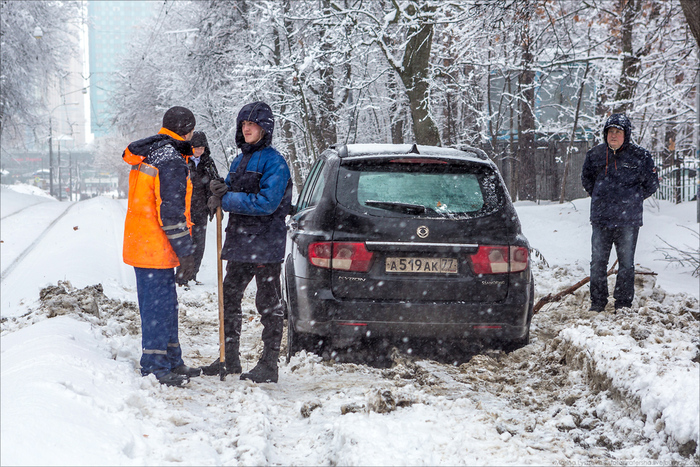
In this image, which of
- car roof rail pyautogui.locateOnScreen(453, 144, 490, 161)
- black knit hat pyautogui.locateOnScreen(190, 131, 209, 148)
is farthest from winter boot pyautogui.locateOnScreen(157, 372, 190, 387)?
black knit hat pyautogui.locateOnScreen(190, 131, 209, 148)

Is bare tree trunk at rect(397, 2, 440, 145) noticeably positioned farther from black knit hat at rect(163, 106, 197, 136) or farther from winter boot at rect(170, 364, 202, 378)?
winter boot at rect(170, 364, 202, 378)

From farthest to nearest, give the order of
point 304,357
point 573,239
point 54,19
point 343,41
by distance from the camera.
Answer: point 54,19 → point 343,41 → point 573,239 → point 304,357

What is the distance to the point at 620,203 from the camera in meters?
6.21

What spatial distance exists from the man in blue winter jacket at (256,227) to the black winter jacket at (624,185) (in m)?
3.59

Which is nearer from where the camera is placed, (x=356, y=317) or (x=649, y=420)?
(x=649, y=420)

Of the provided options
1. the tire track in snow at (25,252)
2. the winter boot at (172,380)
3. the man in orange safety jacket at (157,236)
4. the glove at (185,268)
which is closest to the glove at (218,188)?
the man in orange safety jacket at (157,236)

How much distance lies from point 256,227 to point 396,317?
3.65 ft

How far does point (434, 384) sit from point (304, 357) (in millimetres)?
1071

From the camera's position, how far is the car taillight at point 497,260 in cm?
417

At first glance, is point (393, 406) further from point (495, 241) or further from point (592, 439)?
point (495, 241)

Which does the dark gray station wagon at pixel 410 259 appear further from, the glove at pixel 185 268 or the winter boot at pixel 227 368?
the glove at pixel 185 268

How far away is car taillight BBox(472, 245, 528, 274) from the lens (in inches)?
164

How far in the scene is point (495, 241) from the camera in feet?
13.8

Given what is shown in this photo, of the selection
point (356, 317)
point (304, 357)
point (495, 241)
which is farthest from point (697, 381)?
point (304, 357)
